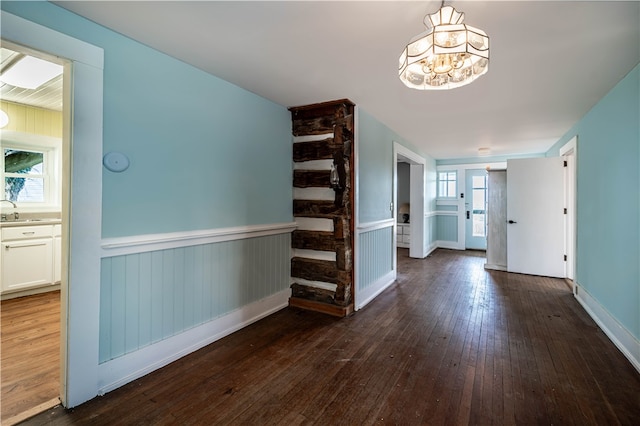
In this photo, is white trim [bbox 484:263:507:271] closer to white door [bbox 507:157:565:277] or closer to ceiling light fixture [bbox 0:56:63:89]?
white door [bbox 507:157:565:277]

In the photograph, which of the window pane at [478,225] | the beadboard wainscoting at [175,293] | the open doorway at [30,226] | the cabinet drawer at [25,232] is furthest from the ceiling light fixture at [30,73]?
the window pane at [478,225]

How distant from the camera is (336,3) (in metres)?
1.52

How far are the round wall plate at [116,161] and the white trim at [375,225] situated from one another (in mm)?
2214

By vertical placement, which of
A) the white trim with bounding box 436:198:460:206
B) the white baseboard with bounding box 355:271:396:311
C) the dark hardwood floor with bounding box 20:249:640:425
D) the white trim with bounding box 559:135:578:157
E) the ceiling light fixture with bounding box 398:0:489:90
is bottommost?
the dark hardwood floor with bounding box 20:249:640:425

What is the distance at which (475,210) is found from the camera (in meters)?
7.18

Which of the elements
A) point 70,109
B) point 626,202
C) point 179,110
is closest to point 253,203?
point 179,110

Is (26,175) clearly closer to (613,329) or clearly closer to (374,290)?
(374,290)

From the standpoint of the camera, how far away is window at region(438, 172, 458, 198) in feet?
24.2

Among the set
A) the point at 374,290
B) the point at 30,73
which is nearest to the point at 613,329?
the point at 374,290

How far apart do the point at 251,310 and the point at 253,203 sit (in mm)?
1051

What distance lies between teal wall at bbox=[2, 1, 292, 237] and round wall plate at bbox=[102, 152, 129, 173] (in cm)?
3

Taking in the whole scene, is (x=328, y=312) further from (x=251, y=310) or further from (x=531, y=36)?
(x=531, y=36)

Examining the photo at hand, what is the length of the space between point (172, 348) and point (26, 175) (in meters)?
3.56

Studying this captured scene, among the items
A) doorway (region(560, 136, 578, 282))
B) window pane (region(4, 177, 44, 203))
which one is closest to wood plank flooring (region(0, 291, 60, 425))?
window pane (region(4, 177, 44, 203))
